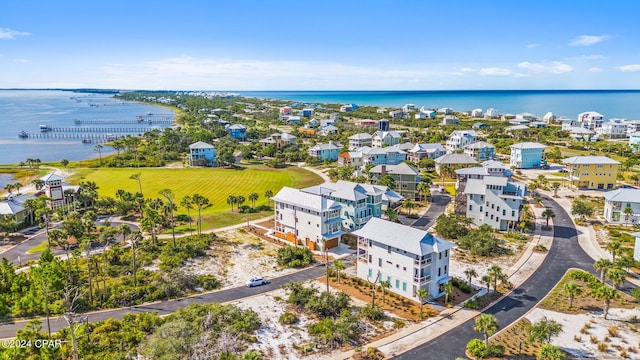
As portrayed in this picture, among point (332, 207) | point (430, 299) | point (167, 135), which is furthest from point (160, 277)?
point (167, 135)

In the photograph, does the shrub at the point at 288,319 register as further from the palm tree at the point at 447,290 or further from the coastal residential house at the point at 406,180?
the coastal residential house at the point at 406,180

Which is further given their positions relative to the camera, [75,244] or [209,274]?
[75,244]

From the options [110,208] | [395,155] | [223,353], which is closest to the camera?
[223,353]

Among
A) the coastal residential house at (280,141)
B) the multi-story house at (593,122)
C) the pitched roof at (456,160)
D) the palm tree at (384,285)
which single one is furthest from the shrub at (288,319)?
the multi-story house at (593,122)

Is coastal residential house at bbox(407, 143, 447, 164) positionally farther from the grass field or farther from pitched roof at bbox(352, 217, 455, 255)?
pitched roof at bbox(352, 217, 455, 255)

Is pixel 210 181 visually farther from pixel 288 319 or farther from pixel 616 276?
pixel 616 276

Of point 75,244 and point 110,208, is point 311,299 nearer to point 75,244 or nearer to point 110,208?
point 75,244

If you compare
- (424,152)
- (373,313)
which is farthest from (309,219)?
(424,152)

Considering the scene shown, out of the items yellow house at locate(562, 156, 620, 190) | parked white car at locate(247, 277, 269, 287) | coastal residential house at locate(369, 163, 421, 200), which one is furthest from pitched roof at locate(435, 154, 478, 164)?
parked white car at locate(247, 277, 269, 287)
